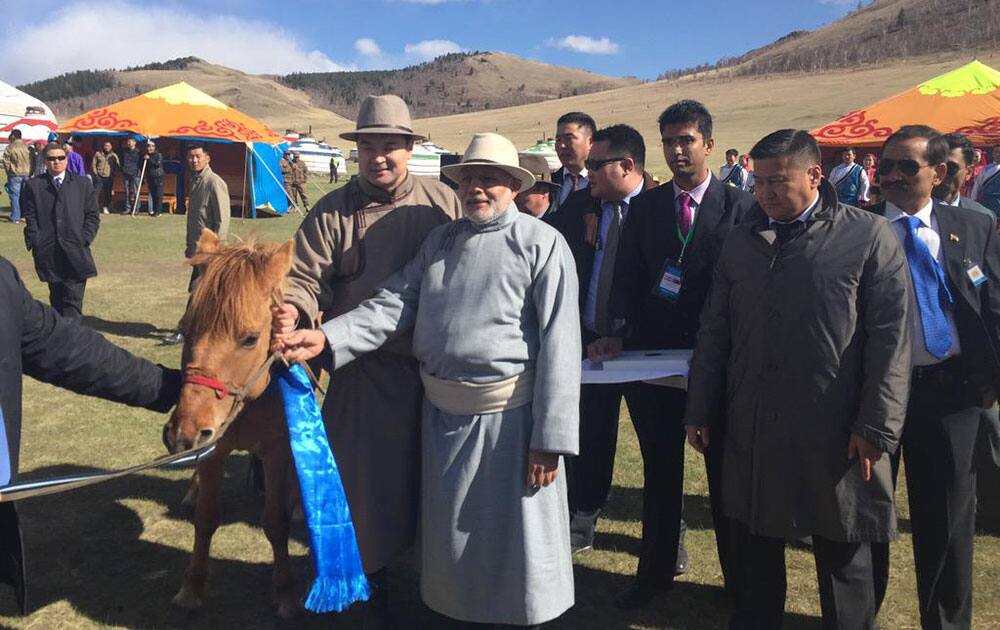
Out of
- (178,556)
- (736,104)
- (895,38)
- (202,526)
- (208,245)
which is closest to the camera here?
(208,245)

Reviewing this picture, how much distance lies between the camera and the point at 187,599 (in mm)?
3438

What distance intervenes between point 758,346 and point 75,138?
24330 mm

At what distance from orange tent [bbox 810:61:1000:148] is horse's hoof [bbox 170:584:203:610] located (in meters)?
13.5

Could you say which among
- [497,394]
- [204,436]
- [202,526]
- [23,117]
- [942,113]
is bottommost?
[202,526]

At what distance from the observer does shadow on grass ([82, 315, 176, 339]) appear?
8680 millimetres

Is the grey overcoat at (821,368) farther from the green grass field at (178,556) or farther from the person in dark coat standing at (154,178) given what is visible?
the person in dark coat standing at (154,178)

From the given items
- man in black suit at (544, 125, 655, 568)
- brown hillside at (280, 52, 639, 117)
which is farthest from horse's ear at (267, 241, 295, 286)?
brown hillside at (280, 52, 639, 117)

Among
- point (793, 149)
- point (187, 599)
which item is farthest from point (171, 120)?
point (793, 149)

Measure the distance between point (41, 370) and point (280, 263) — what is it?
2.85 feet

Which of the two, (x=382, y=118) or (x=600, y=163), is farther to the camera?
(x=600, y=163)

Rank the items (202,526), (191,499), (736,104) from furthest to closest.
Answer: (736,104) < (191,499) < (202,526)

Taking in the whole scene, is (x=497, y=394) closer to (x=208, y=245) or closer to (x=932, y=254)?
(x=208, y=245)

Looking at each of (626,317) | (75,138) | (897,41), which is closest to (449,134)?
(897,41)

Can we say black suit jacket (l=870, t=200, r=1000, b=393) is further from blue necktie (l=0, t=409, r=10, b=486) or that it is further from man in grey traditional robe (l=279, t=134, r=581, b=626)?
blue necktie (l=0, t=409, r=10, b=486)
